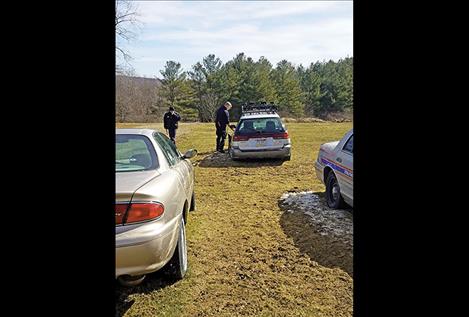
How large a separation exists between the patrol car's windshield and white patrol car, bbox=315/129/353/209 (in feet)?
14.0

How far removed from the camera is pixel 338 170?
561 centimetres

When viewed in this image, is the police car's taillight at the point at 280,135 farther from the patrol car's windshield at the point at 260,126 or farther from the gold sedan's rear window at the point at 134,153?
the gold sedan's rear window at the point at 134,153

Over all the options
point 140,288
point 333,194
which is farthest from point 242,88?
point 140,288

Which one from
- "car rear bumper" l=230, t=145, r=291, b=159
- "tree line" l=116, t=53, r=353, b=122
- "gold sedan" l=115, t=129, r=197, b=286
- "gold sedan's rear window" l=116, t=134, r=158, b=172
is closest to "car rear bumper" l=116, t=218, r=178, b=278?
"gold sedan" l=115, t=129, r=197, b=286

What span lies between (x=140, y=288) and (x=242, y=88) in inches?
1471

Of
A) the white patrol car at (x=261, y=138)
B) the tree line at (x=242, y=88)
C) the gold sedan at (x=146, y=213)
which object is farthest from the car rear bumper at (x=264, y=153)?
the tree line at (x=242, y=88)

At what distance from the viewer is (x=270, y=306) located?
3.17 metres

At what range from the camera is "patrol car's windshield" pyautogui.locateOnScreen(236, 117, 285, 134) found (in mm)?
10758

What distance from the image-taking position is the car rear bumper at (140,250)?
280 cm

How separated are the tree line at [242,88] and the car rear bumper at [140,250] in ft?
97.9

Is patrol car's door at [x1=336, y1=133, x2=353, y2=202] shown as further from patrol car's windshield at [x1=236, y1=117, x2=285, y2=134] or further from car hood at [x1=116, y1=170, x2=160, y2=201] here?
patrol car's windshield at [x1=236, y1=117, x2=285, y2=134]

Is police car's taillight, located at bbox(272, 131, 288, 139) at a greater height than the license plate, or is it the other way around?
police car's taillight, located at bbox(272, 131, 288, 139)
